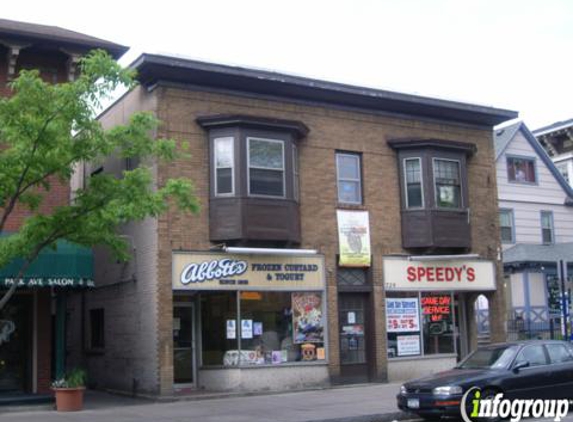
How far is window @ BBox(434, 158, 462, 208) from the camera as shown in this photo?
22.9 metres

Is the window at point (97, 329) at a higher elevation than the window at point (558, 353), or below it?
higher

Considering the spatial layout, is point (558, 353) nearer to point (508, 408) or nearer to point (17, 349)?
point (508, 408)

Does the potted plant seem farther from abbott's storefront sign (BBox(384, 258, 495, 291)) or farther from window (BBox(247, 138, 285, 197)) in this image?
abbott's storefront sign (BBox(384, 258, 495, 291))

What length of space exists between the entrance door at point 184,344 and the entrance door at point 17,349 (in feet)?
→ 11.8

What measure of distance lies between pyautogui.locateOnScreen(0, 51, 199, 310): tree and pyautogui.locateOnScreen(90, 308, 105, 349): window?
9125 mm

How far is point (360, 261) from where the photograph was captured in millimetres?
21578

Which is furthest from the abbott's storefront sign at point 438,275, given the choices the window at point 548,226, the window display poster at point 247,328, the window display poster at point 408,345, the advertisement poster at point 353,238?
the window at point 548,226

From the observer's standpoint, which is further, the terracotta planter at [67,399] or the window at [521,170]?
the window at [521,170]

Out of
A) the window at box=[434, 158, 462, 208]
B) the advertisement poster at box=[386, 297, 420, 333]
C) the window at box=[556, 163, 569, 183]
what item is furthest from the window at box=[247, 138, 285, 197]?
the window at box=[556, 163, 569, 183]

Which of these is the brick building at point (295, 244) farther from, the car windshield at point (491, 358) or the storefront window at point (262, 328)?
the car windshield at point (491, 358)

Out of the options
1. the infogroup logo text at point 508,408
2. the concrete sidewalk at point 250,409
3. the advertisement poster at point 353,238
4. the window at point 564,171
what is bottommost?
the concrete sidewalk at point 250,409

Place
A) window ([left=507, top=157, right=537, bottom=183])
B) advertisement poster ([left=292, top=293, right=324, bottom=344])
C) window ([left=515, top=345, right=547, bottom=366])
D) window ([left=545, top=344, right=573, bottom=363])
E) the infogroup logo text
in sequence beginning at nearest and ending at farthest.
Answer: the infogroup logo text
window ([left=515, top=345, right=547, bottom=366])
window ([left=545, top=344, right=573, bottom=363])
advertisement poster ([left=292, top=293, right=324, bottom=344])
window ([left=507, top=157, right=537, bottom=183])

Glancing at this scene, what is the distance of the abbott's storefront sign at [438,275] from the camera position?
72.9ft

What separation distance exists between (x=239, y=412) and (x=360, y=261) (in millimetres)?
6903
